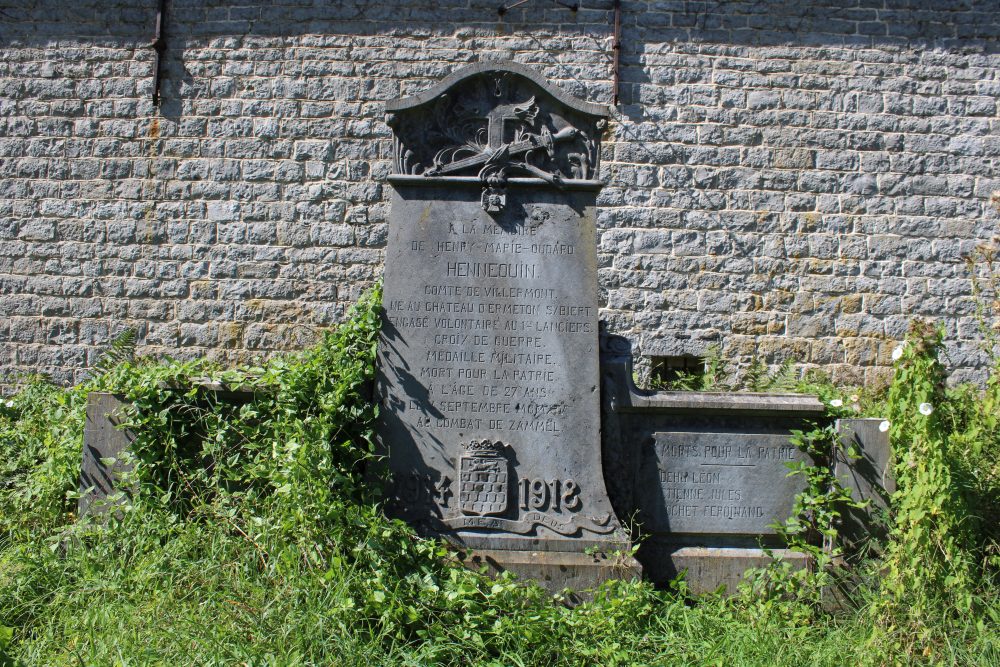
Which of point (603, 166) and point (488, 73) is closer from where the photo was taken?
point (488, 73)

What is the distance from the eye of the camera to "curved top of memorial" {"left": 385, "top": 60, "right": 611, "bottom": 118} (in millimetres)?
4344

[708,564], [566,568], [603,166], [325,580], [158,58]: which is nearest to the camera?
[325,580]

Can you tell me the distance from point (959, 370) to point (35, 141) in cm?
989

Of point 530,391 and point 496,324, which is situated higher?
point 496,324

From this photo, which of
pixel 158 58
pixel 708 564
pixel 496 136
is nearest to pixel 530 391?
pixel 708 564

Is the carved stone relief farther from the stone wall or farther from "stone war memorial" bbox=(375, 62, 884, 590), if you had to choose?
the stone wall

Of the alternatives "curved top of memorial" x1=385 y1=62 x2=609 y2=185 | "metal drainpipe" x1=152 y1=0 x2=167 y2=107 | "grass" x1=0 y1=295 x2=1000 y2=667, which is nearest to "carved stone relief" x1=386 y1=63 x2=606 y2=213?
"curved top of memorial" x1=385 y1=62 x2=609 y2=185

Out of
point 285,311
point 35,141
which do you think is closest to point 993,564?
point 285,311

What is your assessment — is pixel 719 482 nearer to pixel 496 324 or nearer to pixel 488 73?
pixel 496 324

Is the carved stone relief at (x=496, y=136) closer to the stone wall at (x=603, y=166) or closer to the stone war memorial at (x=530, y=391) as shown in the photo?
the stone war memorial at (x=530, y=391)

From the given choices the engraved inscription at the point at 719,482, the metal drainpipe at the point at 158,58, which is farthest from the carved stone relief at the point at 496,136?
the metal drainpipe at the point at 158,58

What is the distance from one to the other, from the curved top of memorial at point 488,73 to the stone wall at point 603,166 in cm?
381

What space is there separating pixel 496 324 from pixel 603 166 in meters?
4.36

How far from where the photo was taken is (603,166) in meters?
8.14
